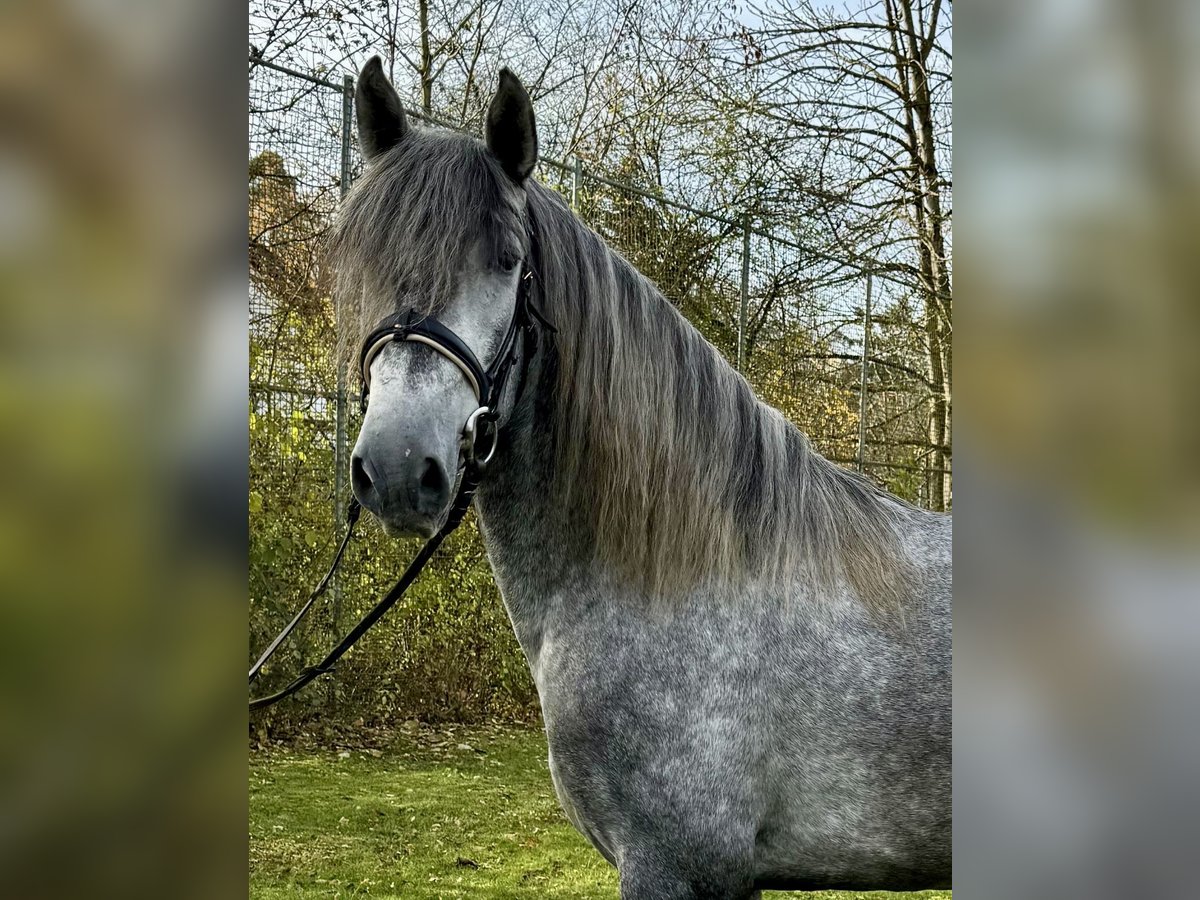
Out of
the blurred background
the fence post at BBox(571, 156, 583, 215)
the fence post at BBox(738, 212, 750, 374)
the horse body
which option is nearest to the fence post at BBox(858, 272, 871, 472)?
the fence post at BBox(738, 212, 750, 374)

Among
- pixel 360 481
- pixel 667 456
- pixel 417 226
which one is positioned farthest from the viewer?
pixel 667 456

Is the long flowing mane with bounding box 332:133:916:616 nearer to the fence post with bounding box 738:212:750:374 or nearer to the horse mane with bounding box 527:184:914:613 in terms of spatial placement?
the horse mane with bounding box 527:184:914:613

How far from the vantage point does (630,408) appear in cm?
180

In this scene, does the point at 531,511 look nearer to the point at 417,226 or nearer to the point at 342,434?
the point at 417,226

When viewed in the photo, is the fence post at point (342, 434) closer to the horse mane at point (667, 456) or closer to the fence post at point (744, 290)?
the horse mane at point (667, 456)

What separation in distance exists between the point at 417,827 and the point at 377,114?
349 cm

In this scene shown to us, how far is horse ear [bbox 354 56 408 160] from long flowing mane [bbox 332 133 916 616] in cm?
7

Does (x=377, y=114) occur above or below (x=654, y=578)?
above

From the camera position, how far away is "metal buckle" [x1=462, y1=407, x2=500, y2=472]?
5.08 ft
